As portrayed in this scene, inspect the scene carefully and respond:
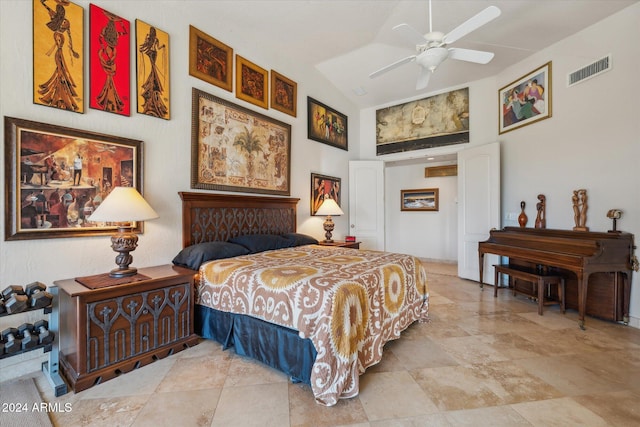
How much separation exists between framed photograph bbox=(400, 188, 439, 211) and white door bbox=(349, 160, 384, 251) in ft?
4.68

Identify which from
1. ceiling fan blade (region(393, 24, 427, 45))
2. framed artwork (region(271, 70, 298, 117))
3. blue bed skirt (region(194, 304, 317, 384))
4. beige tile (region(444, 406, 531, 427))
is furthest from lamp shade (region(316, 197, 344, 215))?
beige tile (region(444, 406, 531, 427))

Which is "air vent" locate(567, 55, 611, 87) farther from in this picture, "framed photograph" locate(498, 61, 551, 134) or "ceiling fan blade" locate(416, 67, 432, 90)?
"ceiling fan blade" locate(416, 67, 432, 90)

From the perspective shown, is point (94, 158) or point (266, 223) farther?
point (266, 223)

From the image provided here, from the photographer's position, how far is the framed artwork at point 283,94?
3953 mm

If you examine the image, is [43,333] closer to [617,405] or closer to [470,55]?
[617,405]

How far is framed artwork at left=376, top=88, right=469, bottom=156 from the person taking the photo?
15.9ft

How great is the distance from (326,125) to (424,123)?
1939 millimetres

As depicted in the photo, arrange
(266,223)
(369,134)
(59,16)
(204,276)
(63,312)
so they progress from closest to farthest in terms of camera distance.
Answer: (63,312) < (59,16) < (204,276) < (266,223) < (369,134)

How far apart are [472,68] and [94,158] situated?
5201 mm

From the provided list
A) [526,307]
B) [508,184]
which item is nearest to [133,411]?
[526,307]

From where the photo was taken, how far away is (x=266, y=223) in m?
3.79

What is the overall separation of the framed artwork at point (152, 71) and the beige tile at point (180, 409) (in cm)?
247

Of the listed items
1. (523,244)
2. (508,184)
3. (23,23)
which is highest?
(23,23)

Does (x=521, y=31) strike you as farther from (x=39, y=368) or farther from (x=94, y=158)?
(x=39, y=368)
